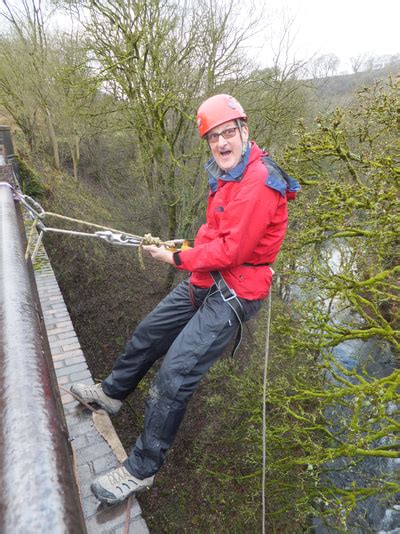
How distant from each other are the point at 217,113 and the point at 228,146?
0.24 m

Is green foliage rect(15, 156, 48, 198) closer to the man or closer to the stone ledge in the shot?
the stone ledge

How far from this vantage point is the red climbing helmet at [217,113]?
2.43m

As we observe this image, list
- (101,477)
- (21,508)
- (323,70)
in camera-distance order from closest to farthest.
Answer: (21,508) < (101,477) < (323,70)

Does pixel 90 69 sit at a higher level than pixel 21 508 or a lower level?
higher

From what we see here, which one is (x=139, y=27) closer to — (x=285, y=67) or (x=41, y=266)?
(x=285, y=67)

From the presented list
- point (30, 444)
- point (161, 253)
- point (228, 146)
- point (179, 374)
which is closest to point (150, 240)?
point (161, 253)

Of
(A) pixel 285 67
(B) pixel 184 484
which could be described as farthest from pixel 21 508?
(A) pixel 285 67

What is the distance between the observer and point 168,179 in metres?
9.11

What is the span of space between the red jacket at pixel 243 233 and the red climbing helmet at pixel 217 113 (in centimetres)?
28

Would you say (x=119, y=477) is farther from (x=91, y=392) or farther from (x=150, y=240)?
(x=150, y=240)

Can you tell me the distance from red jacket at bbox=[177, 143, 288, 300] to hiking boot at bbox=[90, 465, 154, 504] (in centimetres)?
146

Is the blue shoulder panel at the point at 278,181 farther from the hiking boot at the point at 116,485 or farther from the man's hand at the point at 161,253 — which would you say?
the hiking boot at the point at 116,485

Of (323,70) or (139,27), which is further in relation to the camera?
(323,70)

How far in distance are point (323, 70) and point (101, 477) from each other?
1246 cm
